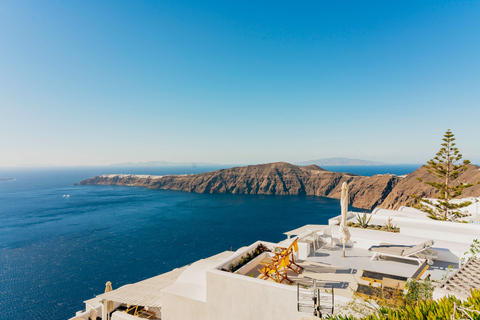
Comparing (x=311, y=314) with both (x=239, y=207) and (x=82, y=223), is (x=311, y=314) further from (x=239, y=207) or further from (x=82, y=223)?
(x=239, y=207)

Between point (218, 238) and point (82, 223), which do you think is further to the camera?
point (82, 223)

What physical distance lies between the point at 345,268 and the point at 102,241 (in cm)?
3476

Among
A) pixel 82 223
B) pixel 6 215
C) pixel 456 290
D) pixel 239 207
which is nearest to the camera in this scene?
pixel 456 290

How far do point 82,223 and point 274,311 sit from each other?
48574mm


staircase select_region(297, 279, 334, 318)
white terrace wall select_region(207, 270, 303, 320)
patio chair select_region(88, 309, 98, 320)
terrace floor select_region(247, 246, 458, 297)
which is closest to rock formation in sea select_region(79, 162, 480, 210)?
terrace floor select_region(247, 246, 458, 297)

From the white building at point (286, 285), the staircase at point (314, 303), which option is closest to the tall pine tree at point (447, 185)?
the white building at point (286, 285)

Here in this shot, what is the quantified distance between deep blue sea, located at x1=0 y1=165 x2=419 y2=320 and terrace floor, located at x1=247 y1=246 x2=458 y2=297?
59.7 ft

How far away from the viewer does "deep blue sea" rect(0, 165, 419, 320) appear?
64.4ft

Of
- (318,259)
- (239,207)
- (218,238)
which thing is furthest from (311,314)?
(239,207)

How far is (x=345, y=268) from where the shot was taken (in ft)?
21.7

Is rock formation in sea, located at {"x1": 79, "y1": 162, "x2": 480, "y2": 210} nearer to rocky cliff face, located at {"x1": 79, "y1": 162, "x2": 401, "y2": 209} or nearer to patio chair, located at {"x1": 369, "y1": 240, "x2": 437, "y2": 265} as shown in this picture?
rocky cliff face, located at {"x1": 79, "y1": 162, "x2": 401, "y2": 209}

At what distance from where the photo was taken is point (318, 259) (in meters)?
7.52

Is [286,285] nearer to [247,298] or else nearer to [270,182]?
[247,298]

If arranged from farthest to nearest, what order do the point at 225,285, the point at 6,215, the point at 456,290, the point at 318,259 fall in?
1. the point at 6,215
2. the point at 318,259
3. the point at 225,285
4. the point at 456,290
